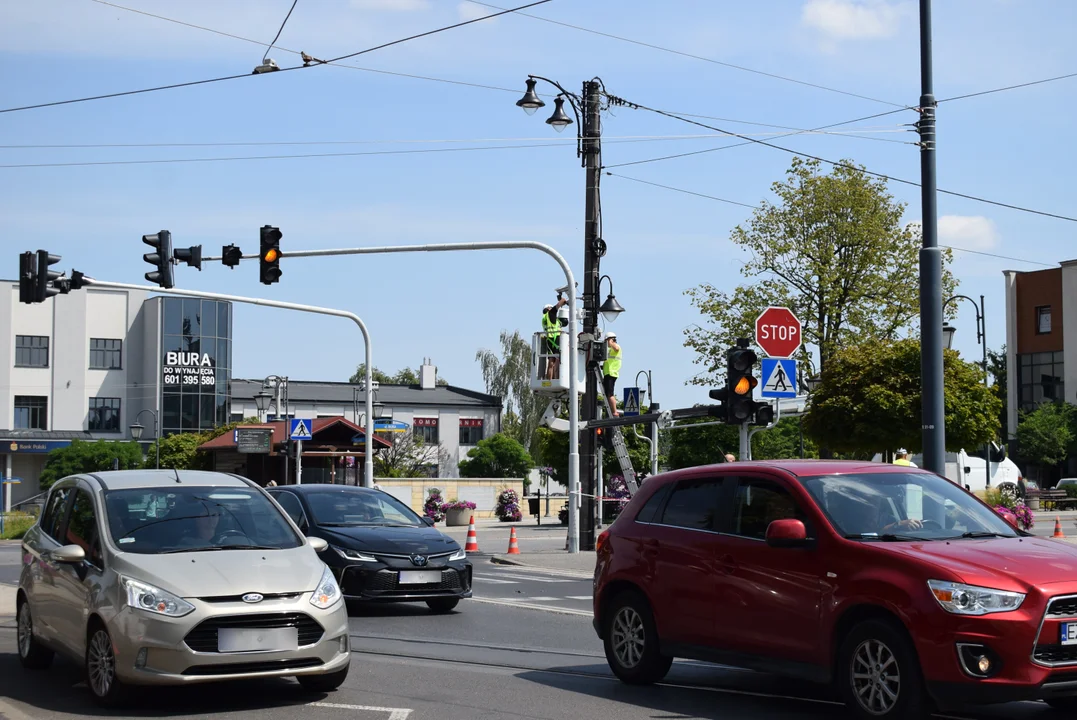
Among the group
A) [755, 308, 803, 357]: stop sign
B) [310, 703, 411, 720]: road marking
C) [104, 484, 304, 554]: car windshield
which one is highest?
[755, 308, 803, 357]: stop sign

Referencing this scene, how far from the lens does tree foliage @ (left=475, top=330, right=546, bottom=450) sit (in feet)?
304

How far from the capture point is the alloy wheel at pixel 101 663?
28.1 ft

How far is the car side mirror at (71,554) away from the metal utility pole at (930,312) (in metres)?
9.44

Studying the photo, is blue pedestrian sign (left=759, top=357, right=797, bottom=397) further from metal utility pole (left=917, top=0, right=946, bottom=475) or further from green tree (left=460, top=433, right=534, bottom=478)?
green tree (left=460, top=433, right=534, bottom=478)

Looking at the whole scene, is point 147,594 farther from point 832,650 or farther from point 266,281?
point 266,281

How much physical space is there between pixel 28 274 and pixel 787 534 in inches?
688

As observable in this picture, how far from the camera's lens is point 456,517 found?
45094mm

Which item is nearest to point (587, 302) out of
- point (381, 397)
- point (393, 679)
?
point (393, 679)

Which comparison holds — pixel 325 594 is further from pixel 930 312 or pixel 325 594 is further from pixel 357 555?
pixel 930 312

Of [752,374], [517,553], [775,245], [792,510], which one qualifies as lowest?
[517,553]

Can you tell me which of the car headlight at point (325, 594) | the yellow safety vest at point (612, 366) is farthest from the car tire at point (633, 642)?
the yellow safety vest at point (612, 366)

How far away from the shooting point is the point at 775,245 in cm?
4253

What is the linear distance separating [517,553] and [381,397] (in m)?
67.4

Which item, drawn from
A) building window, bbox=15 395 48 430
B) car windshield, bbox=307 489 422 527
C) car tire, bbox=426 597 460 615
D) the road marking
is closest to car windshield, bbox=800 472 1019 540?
the road marking
